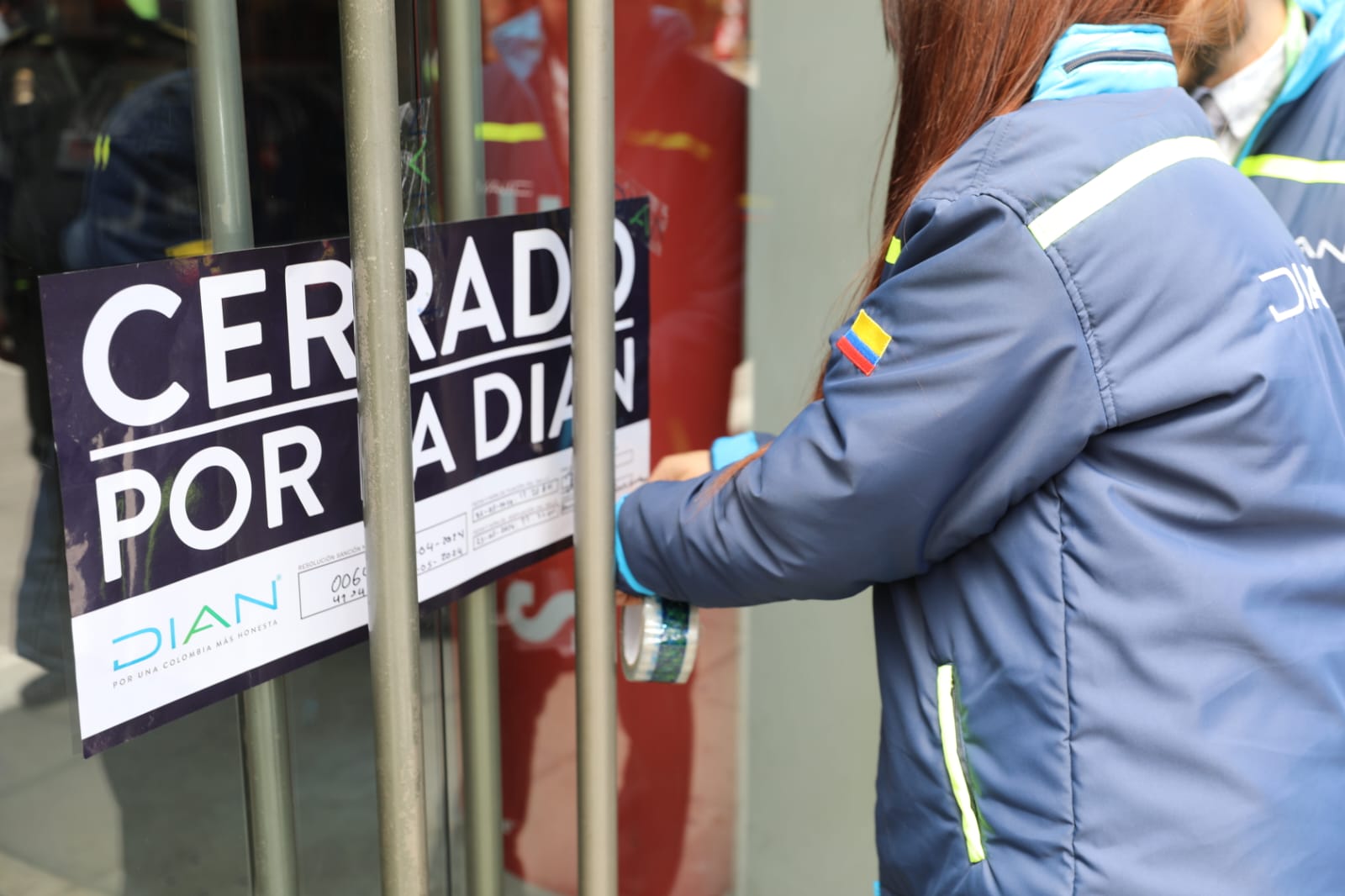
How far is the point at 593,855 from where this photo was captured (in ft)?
4.25

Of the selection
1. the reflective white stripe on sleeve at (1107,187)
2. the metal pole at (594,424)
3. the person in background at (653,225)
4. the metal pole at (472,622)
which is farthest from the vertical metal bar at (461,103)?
the reflective white stripe on sleeve at (1107,187)

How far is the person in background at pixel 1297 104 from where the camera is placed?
1753 millimetres

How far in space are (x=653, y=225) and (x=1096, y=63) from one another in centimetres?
99

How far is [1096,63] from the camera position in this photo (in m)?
1.17

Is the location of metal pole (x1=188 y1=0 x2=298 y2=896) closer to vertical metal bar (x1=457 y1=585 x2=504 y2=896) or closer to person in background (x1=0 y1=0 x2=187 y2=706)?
person in background (x1=0 y1=0 x2=187 y2=706)

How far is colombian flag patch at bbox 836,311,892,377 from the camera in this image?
1148 millimetres

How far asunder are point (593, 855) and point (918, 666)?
0.38 meters

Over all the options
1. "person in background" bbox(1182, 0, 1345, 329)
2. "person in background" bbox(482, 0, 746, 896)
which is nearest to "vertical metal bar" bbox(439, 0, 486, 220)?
"person in background" bbox(482, 0, 746, 896)

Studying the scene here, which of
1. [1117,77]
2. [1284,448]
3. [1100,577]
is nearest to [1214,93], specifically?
[1117,77]

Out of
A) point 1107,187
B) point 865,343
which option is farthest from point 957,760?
point 1107,187

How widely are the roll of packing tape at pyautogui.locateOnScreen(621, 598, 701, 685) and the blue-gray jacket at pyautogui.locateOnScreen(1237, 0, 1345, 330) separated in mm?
1021

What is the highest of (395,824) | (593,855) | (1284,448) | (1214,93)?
(1214,93)

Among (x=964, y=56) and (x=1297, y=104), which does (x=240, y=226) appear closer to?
(x=964, y=56)

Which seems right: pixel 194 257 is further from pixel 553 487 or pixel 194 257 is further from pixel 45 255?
pixel 553 487
